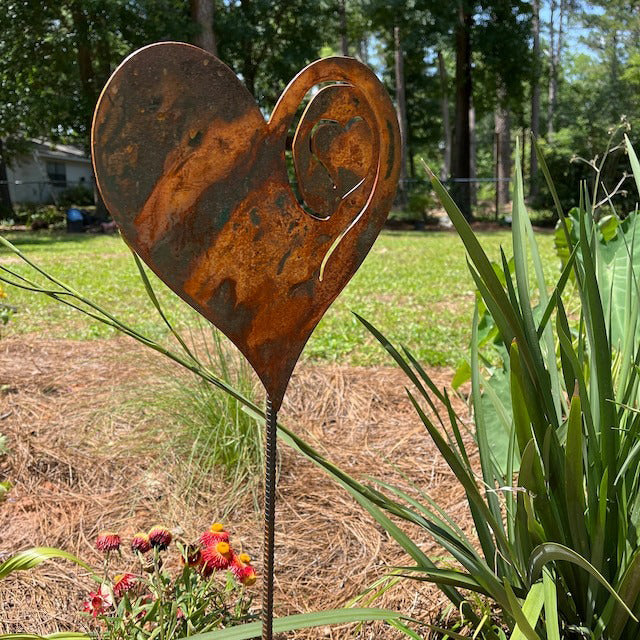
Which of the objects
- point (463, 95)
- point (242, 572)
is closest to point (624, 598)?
point (242, 572)

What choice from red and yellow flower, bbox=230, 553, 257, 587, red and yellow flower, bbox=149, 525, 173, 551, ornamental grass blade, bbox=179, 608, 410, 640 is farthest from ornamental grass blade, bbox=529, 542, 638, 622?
red and yellow flower, bbox=149, 525, 173, 551

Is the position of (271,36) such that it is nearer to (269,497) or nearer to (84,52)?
(84,52)

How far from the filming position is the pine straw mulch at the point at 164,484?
1.68 m

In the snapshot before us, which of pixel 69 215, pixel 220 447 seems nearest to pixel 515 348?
pixel 220 447

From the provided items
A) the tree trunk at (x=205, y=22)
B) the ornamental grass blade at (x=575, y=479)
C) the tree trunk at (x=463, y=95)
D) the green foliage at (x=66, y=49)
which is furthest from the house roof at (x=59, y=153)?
the ornamental grass blade at (x=575, y=479)

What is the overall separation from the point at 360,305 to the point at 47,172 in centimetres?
2898

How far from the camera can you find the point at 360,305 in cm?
537

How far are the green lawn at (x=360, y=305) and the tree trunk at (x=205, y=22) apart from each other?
6.94 m

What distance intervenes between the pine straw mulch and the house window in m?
30.6

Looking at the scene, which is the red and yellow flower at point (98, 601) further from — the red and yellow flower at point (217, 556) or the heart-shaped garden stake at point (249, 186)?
the heart-shaped garden stake at point (249, 186)

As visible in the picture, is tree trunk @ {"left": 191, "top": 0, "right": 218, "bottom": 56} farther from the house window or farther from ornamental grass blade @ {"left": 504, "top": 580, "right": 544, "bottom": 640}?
the house window

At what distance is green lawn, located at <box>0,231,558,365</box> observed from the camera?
A: 3.98 m

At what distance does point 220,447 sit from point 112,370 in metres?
1.10

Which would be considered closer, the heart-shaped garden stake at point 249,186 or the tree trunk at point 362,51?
the heart-shaped garden stake at point 249,186
